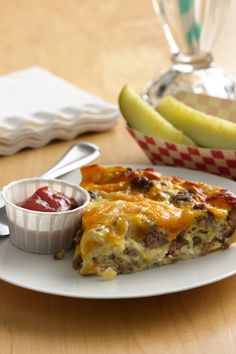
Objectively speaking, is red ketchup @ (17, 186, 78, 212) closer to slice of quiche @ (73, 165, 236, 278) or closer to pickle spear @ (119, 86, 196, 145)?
slice of quiche @ (73, 165, 236, 278)

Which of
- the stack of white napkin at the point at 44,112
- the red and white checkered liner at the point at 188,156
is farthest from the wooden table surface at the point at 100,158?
the red and white checkered liner at the point at 188,156

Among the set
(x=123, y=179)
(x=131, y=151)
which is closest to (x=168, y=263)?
(x=123, y=179)

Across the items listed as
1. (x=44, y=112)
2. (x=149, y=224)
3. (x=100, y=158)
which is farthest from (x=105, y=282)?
(x=44, y=112)

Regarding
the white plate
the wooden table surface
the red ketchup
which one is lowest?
the wooden table surface

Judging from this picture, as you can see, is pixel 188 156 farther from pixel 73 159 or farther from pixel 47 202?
pixel 47 202

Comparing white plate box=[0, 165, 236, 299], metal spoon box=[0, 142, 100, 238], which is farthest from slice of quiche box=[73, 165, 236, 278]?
metal spoon box=[0, 142, 100, 238]

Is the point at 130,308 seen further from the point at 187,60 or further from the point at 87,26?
the point at 87,26

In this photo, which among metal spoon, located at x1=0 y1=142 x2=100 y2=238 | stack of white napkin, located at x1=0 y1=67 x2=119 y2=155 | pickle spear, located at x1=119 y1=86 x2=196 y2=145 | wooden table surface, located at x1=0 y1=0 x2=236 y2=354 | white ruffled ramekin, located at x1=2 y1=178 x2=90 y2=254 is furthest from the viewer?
Result: stack of white napkin, located at x1=0 y1=67 x2=119 y2=155
